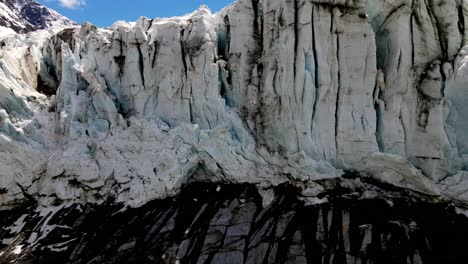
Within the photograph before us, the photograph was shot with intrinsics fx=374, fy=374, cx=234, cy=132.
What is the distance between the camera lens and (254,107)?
43.1 ft

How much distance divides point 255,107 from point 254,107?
0.12 ft

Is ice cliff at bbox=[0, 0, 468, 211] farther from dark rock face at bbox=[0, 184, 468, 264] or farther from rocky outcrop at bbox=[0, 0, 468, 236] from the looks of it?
dark rock face at bbox=[0, 184, 468, 264]

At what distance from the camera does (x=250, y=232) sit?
438 inches

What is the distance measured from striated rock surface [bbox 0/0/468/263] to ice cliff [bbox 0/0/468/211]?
39 mm

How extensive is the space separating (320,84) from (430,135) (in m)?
3.62

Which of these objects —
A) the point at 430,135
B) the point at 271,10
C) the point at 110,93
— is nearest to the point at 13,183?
the point at 110,93

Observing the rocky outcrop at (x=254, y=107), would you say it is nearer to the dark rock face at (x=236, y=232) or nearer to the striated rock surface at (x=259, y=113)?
the striated rock surface at (x=259, y=113)

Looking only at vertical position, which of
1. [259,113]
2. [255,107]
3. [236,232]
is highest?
[255,107]

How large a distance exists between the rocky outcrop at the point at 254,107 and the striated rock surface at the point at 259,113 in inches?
1.6

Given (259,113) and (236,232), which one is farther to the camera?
(259,113)

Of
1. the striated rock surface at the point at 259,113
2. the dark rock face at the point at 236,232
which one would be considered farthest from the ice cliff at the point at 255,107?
the dark rock face at the point at 236,232

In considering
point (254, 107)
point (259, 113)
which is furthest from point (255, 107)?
point (259, 113)

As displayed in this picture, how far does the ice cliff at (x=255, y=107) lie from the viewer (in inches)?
451

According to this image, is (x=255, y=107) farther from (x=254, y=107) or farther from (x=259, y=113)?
(x=259, y=113)
